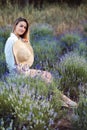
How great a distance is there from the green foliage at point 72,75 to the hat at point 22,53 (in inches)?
19.2

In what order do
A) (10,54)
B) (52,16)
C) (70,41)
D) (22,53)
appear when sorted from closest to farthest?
(10,54) < (22,53) < (70,41) < (52,16)

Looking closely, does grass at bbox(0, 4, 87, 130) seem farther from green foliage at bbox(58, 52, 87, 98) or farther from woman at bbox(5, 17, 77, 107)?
woman at bbox(5, 17, 77, 107)

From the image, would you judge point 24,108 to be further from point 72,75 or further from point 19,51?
point 72,75

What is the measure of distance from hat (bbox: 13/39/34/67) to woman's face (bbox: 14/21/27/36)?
0.46ft

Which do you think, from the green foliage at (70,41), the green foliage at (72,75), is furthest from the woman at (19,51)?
the green foliage at (70,41)

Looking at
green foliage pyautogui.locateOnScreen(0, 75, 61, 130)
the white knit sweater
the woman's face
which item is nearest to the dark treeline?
the woman's face

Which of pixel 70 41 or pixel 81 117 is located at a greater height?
pixel 70 41

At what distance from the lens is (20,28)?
540cm

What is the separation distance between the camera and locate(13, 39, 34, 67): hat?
5.20m

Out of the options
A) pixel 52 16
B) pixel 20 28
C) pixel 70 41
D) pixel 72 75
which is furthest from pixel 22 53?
pixel 52 16

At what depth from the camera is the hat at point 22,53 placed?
5199mm

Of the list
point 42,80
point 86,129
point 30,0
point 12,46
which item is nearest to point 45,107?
point 86,129

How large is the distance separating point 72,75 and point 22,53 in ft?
2.50

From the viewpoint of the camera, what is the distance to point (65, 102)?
4.66 m
